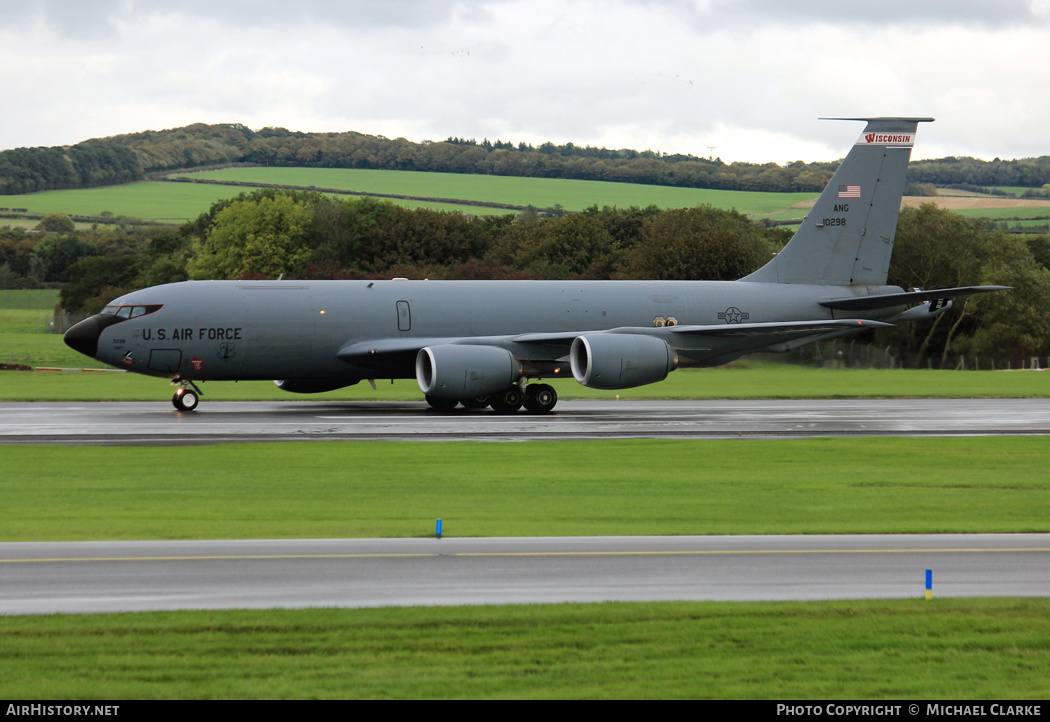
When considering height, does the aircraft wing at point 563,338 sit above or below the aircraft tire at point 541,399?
above

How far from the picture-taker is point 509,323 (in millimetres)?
36281

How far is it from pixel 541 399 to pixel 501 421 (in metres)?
3.62

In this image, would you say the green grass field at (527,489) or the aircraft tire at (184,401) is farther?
the aircraft tire at (184,401)

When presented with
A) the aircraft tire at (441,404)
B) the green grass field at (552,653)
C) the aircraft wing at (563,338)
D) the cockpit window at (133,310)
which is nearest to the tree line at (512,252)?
the aircraft wing at (563,338)

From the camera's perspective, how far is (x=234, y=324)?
33375 mm

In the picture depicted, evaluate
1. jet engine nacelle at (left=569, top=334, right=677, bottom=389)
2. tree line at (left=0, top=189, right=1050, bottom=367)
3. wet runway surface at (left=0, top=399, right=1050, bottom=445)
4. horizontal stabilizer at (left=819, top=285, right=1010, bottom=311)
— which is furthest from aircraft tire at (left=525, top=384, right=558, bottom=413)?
tree line at (left=0, top=189, right=1050, bottom=367)

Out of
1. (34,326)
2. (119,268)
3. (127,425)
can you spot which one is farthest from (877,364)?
(119,268)

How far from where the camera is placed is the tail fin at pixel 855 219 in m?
41.2

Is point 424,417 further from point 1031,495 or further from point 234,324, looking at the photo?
point 1031,495

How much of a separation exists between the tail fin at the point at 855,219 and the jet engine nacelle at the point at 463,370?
13.0 m

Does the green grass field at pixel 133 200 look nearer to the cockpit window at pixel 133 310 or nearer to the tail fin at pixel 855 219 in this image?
the cockpit window at pixel 133 310

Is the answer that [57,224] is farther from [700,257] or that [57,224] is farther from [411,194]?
[700,257]

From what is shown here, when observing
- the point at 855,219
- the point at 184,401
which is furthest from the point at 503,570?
the point at 855,219

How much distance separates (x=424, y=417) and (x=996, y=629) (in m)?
24.7
